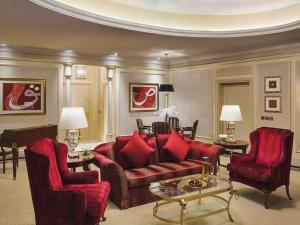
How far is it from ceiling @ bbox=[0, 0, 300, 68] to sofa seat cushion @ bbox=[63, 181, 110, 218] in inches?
90.2

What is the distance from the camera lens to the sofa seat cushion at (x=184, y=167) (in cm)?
405

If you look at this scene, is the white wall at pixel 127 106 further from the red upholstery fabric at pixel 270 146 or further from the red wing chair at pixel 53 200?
the red wing chair at pixel 53 200

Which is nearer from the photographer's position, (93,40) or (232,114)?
(232,114)

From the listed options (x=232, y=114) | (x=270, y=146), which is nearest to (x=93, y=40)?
(x=232, y=114)

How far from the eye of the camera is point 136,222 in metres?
3.20

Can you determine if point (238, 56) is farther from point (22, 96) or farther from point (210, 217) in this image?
point (22, 96)

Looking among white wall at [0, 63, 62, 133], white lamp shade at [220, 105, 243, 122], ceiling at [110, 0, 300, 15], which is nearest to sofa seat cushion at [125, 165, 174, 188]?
white lamp shade at [220, 105, 243, 122]

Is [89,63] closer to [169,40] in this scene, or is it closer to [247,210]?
[169,40]

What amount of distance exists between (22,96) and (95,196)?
452cm

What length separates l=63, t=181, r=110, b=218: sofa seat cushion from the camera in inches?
103

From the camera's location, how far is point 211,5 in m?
5.09

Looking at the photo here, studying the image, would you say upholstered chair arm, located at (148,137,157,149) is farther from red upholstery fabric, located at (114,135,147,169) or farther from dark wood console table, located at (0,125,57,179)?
dark wood console table, located at (0,125,57,179)

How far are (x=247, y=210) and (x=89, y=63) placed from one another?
538 centimetres

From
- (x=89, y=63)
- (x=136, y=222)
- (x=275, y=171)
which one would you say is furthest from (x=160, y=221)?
(x=89, y=63)
